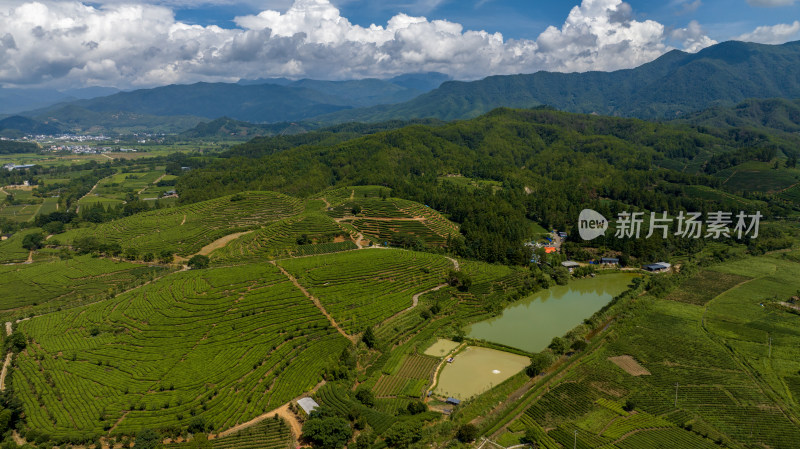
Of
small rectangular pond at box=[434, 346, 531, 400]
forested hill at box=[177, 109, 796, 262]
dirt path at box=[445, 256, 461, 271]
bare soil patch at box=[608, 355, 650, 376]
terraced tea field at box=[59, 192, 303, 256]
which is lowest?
small rectangular pond at box=[434, 346, 531, 400]

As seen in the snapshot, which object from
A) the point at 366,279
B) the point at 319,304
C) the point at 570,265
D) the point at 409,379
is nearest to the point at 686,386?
the point at 409,379

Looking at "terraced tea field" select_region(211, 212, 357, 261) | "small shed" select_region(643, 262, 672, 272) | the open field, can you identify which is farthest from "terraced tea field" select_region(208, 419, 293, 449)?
the open field

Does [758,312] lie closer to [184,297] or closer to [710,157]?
[184,297]

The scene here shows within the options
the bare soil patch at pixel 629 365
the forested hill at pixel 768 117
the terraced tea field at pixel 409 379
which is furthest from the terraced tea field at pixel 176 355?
the forested hill at pixel 768 117

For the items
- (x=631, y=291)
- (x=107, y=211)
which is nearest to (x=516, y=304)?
(x=631, y=291)

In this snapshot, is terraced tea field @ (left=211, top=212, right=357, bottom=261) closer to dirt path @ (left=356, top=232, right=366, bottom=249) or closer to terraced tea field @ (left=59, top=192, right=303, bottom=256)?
dirt path @ (left=356, top=232, right=366, bottom=249)

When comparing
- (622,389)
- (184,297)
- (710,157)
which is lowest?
(622,389)

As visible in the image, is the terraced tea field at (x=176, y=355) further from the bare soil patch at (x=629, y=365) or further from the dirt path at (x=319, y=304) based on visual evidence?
the bare soil patch at (x=629, y=365)
